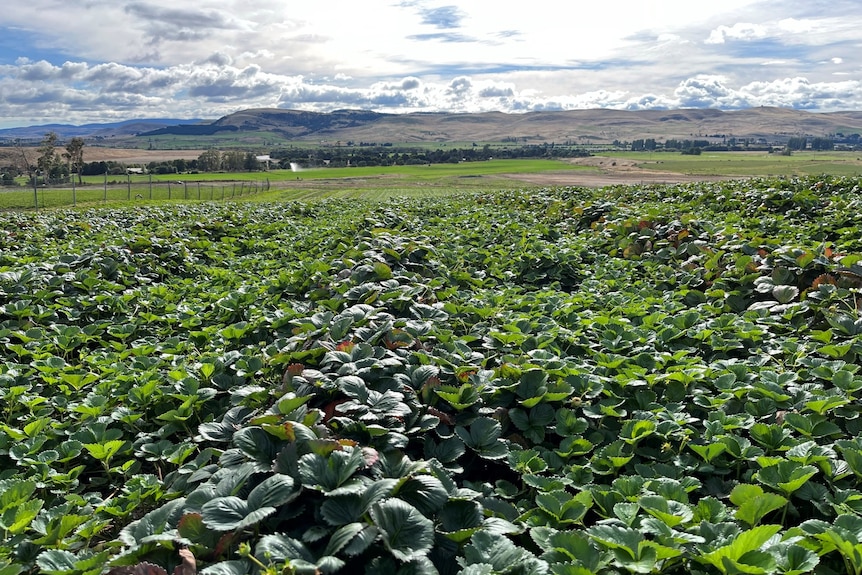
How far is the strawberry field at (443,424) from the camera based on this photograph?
6.91ft

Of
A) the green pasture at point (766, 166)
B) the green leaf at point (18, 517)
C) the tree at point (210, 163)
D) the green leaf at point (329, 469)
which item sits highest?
the tree at point (210, 163)

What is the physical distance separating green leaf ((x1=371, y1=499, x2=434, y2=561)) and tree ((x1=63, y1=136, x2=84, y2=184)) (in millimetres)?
95559

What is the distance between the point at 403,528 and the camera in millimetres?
2055

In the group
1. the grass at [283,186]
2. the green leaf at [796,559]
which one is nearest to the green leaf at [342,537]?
the green leaf at [796,559]

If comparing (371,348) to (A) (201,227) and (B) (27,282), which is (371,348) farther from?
(A) (201,227)

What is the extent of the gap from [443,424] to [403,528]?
3.87 feet

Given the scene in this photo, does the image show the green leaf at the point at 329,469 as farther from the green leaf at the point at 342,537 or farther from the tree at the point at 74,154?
the tree at the point at 74,154

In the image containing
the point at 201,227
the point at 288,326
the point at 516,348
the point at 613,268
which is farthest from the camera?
the point at 201,227

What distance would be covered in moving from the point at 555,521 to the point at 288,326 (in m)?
3.62

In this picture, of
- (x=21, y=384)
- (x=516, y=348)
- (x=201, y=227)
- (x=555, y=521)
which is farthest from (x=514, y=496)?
(x=201, y=227)

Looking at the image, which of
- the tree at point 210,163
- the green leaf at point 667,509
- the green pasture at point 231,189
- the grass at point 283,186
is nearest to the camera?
the green leaf at point 667,509

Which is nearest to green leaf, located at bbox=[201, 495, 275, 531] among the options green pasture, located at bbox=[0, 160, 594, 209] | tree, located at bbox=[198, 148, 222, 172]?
green pasture, located at bbox=[0, 160, 594, 209]

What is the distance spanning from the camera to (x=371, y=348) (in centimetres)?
367

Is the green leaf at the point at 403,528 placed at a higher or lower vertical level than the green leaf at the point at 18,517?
higher
